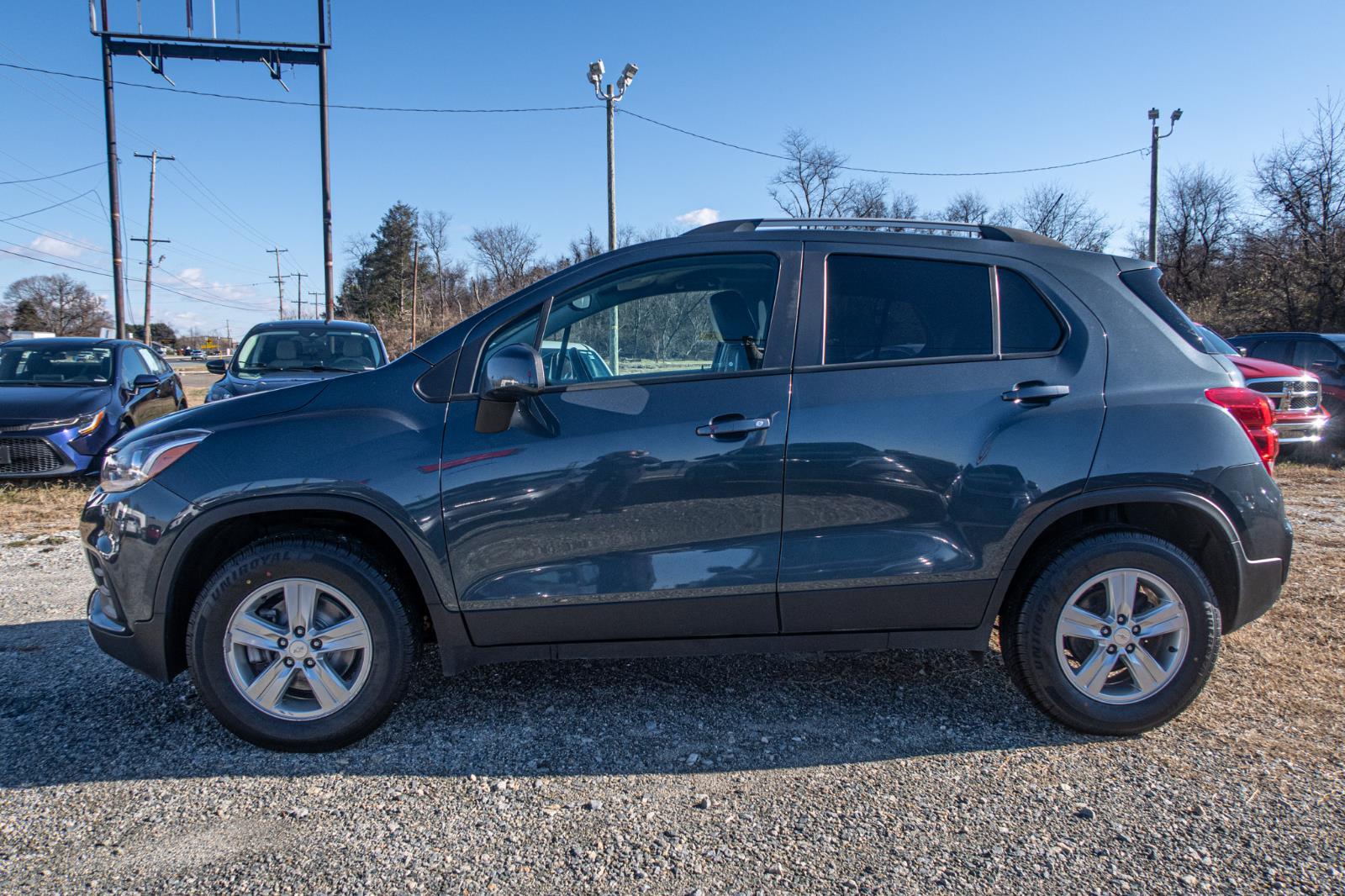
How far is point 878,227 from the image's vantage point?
10.8ft

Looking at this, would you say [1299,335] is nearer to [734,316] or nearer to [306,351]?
[734,316]

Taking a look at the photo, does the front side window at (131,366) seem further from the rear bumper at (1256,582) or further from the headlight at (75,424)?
the rear bumper at (1256,582)

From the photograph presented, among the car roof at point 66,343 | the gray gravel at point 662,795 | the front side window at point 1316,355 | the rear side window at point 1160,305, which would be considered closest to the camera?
the gray gravel at point 662,795

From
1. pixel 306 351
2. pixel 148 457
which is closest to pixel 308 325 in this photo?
pixel 306 351

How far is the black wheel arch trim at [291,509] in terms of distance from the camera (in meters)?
2.93

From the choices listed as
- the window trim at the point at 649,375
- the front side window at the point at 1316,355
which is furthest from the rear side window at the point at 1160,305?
the front side window at the point at 1316,355

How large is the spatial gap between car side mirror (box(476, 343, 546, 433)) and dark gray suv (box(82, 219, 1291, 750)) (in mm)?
10

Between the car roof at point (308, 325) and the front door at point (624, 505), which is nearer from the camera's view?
the front door at point (624, 505)

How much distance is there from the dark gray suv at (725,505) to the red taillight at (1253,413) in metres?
0.02

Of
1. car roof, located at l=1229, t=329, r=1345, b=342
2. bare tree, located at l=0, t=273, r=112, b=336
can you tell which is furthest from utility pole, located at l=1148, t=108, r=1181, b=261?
bare tree, located at l=0, t=273, r=112, b=336

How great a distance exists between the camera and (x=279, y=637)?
2.98 m

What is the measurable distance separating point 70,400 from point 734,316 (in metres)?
8.41

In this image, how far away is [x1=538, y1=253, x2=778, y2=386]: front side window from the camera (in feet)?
10.3

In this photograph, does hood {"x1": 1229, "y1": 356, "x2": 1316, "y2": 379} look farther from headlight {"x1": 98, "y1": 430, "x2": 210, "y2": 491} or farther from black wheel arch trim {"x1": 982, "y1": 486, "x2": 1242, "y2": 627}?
headlight {"x1": 98, "y1": 430, "x2": 210, "y2": 491}
